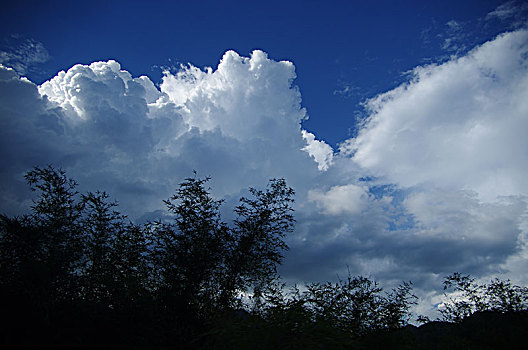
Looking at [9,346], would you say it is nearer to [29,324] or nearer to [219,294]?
[29,324]

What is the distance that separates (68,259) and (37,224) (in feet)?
9.57

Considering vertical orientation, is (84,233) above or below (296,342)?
above

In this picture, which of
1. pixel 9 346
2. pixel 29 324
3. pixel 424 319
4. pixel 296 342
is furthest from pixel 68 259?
pixel 424 319

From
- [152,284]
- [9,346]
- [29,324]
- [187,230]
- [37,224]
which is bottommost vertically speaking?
[9,346]

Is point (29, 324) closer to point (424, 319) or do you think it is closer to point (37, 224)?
point (37, 224)

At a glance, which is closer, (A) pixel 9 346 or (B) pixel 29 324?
(A) pixel 9 346

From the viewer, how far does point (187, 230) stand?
53.1 ft

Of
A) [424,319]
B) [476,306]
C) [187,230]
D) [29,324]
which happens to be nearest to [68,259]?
[29,324]

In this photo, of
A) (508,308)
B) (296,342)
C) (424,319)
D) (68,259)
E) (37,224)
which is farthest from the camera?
(508,308)

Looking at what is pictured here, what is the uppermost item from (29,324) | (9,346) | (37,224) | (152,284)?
(37,224)

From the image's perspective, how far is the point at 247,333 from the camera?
224 inches

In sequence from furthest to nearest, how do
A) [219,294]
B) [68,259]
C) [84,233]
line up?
[219,294]
[84,233]
[68,259]

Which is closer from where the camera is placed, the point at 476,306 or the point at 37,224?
the point at 37,224

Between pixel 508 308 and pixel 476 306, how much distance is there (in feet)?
7.23
